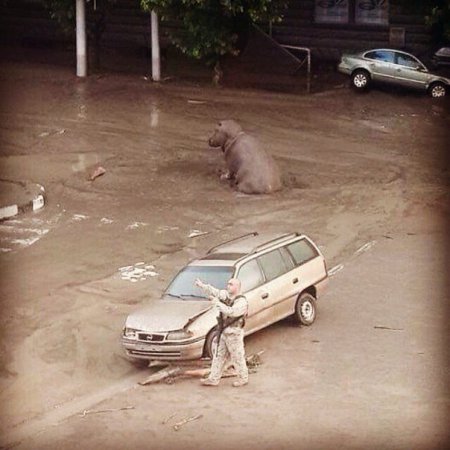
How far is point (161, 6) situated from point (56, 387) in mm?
19075

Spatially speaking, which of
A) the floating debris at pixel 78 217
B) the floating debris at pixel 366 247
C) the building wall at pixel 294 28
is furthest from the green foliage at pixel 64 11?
the floating debris at pixel 366 247

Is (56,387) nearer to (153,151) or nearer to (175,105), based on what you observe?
(153,151)

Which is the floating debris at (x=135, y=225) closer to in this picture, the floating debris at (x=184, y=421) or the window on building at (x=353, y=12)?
the floating debris at (x=184, y=421)

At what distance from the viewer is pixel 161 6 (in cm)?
3291

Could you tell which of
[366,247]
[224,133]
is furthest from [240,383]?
[224,133]

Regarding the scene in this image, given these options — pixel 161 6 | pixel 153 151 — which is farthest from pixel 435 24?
pixel 153 151

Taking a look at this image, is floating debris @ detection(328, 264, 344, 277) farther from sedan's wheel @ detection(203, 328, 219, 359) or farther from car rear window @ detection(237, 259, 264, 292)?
sedan's wheel @ detection(203, 328, 219, 359)

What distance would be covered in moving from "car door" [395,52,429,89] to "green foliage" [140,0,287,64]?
3.56 meters

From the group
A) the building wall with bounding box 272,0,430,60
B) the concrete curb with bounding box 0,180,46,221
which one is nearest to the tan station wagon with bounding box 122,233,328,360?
the concrete curb with bounding box 0,180,46,221

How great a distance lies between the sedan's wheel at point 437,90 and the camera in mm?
33844

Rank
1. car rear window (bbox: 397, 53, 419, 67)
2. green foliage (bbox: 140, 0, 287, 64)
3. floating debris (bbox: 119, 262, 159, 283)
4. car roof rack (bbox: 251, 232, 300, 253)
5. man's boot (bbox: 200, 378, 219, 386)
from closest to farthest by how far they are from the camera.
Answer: man's boot (bbox: 200, 378, 219, 386) < car roof rack (bbox: 251, 232, 300, 253) < floating debris (bbox: 119, 262, 159, 283) < green foliage (bbox: 140, 0, 287, 64) < car rear window (bbox: 397, 53, 419, 67)

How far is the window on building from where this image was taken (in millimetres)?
36875

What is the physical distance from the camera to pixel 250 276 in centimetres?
1670

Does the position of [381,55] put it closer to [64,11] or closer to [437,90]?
[437,90]
